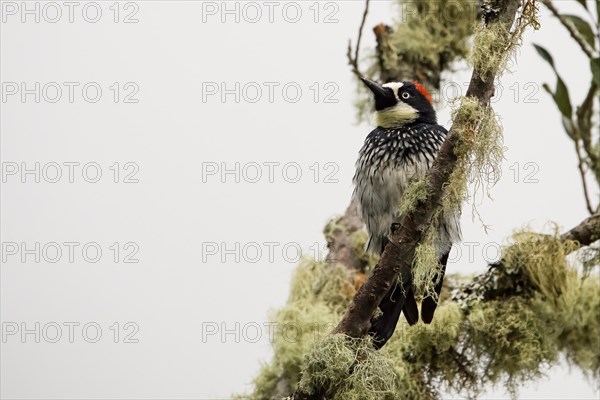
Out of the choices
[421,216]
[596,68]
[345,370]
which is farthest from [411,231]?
[596,68]

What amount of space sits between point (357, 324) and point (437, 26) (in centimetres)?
235

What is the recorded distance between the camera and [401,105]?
340 cm

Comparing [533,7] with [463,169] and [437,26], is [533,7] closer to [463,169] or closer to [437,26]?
[463,169]

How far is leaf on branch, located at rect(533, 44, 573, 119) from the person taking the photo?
144 inches

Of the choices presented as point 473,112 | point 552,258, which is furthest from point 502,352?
point 473,112

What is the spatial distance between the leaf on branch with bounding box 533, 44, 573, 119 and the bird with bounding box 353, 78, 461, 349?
1.95 ft

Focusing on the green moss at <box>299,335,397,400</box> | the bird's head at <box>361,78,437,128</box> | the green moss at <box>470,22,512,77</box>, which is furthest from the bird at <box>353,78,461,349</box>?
the green moss at <box>470,22,512,77</box>

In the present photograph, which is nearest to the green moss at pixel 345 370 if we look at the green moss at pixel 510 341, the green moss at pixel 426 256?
the green moss at pixel 426 256

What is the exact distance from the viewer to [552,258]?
338cm

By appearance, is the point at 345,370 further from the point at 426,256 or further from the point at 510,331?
the point at 510,331

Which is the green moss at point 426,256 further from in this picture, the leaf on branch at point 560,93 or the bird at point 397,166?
the leaf on branch at point 560,93

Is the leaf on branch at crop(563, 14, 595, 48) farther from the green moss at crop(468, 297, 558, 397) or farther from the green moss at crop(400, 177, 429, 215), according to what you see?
the green moss at crop(400, 177, 429, 215)

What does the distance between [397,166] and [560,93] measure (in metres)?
0.96

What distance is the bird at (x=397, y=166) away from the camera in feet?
10.2
